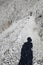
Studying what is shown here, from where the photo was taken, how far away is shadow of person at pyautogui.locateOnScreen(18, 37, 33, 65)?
1562cm

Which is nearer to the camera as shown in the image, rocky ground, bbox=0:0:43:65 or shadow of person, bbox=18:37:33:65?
shadow of person, bbox=18:37:33:65

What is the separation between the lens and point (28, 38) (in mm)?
17406

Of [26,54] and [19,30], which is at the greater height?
[19,30]

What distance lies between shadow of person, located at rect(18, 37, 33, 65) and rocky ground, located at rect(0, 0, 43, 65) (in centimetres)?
22

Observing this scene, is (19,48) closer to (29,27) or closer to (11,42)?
(11,42)

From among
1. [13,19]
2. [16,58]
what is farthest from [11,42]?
[13,19]

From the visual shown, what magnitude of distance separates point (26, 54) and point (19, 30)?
303cm

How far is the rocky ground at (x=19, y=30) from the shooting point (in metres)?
16.3

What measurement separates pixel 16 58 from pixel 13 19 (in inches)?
265

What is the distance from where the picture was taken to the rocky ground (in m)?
16.3

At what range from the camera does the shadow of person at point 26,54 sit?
15.6 metres

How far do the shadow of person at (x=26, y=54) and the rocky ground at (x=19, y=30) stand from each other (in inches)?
8.7

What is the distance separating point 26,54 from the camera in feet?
52.9

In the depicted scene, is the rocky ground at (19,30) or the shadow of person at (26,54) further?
the rocky ground at (19,30)
